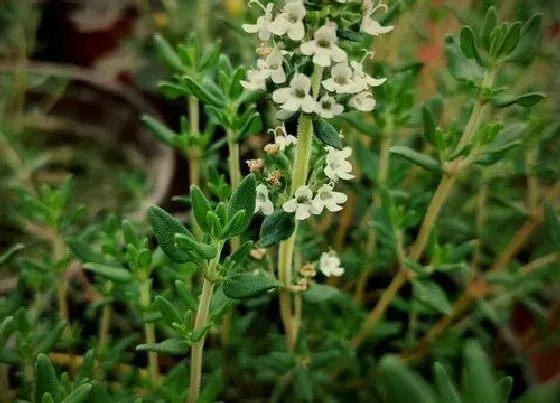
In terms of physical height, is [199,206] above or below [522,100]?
below

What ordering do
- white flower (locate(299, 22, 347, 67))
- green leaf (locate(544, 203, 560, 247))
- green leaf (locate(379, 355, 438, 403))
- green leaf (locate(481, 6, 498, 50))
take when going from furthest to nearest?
green leaf (locate(544, 203, 560, 247))
green leaf (locate(481, 6, 498, 50))
white flower (locate(299, 22, 347, 67))
green leaf (locate(379, 355, 438, 403))

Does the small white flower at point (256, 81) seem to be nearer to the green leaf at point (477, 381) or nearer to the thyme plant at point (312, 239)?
the thyme plant at point (312, 239)

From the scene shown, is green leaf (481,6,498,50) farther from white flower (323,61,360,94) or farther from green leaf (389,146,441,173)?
white flower (323,61,360,94)

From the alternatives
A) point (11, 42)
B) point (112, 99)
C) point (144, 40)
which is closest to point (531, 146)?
point (112, 99)

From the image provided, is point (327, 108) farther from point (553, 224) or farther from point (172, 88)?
point (553, 224)

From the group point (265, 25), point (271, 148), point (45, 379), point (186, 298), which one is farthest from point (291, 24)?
point (45, 379)

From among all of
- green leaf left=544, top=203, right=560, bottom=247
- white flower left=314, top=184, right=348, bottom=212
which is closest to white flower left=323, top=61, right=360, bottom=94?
white flower left=314, top=184, right=348, bottom=212

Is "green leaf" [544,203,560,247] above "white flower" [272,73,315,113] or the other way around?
the other way around
